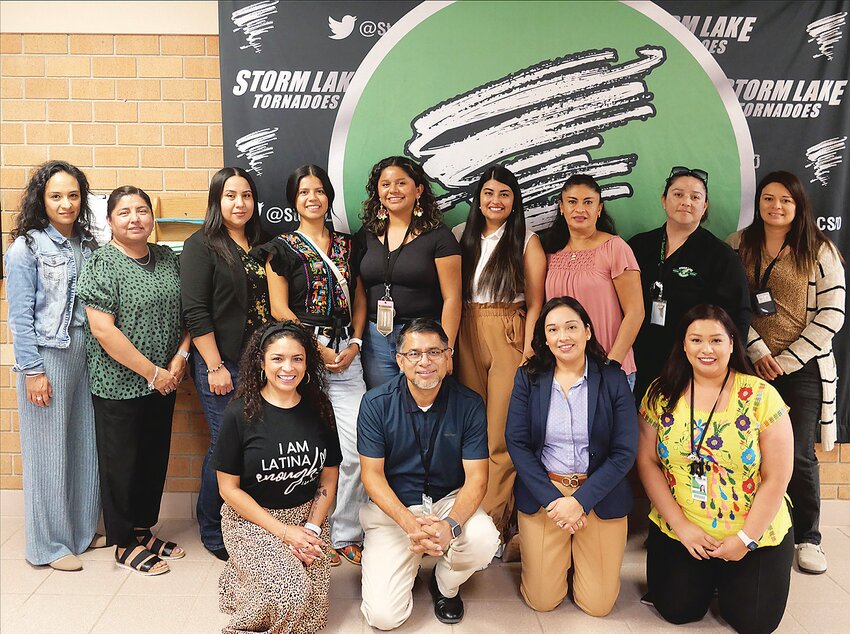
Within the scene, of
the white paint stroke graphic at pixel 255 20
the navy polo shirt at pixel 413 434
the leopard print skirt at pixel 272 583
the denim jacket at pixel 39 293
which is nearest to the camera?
the leopard print skirt at pixel 272 583

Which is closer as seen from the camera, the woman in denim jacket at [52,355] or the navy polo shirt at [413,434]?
the navy polo shirt at [413,434]

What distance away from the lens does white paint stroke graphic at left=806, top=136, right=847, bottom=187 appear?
3441 mm

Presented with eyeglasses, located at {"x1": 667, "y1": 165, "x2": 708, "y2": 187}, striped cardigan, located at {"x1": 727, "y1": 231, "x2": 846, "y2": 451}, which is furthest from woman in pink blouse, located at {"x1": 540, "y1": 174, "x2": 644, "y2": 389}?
striped cardigan, located at {"x1": 727, "y1": 231, "x2": 846, "y2": 451}

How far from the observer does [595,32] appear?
11.1 feet

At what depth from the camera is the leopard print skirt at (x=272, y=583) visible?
246cm

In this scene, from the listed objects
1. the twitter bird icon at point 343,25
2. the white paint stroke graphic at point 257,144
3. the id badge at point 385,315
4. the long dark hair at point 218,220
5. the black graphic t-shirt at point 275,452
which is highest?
the twitter bird icon at point 343,25

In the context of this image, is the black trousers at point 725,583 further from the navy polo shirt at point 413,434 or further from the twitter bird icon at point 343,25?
the twitter bird icon at point 343,25

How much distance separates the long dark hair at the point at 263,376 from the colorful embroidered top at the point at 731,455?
1323mm

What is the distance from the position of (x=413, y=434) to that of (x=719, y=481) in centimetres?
113

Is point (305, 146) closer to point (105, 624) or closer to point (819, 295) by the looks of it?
point (105, 624)

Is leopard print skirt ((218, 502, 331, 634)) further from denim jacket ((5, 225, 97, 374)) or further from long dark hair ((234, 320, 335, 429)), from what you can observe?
denim jacket ((5, 225, 97, 374))

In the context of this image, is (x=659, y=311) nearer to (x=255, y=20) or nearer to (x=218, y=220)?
(x=218, y=220)

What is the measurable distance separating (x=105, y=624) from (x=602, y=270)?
237 cm

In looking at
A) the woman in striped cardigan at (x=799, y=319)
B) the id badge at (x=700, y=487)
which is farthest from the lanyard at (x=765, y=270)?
the id badge at (x=700, y=487)
